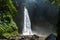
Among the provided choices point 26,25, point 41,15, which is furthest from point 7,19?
point 41,15

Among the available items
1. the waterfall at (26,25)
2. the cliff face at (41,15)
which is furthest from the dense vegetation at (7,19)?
the cliff face at (41,15)

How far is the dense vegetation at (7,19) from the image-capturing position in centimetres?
905

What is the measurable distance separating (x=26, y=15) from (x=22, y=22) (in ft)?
2.38

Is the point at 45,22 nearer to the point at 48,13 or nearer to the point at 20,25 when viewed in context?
the point at 48,13

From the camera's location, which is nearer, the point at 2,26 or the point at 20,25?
the point at 2,26

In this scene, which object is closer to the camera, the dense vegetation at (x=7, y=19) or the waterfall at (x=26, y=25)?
the dense vegetation at (x=7, y=19)

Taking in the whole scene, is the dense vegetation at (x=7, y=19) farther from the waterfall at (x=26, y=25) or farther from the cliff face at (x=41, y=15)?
the cliff face at (x=41, y=15)

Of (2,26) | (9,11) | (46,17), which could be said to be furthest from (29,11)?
(2,26)

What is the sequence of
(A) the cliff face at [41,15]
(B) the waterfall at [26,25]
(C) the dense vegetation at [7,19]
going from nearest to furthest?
(C) the dense vegetation at [7,19] < (B) the waterfall at [26,25] < (A) the cliff face at [41,15]

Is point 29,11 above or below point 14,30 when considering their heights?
above

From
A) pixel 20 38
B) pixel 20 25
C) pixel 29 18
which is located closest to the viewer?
pixel 20 38

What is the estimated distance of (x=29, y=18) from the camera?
12.8 m

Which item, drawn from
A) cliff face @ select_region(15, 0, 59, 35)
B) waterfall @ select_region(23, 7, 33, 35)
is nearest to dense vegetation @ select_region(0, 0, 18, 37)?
waterfall @ select_region(23, 7, 33, 35)

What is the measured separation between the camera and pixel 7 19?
9.80m
